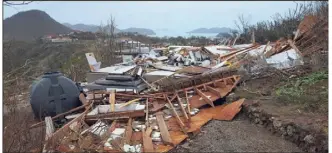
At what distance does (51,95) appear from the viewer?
287 inches

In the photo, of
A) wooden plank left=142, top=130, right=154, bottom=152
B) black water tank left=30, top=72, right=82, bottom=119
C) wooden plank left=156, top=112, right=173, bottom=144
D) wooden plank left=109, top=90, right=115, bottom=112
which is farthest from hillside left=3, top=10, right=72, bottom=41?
wooden plank left=156, top=112, right=173, bottom=144

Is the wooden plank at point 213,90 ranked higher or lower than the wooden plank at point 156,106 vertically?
higher

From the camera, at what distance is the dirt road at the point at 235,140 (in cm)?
554

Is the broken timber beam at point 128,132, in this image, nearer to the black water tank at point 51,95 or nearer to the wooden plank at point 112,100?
the wooden plank at point 112,100

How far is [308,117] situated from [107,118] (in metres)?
3.52

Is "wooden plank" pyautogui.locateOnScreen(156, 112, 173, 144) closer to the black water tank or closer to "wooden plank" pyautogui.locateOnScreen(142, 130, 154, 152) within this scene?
"wooden plank" pyautogui.locateOnScreen(142, 130, 154, 152)

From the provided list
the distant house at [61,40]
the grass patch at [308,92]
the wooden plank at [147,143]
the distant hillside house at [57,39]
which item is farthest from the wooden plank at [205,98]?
the distant house at [61,40]

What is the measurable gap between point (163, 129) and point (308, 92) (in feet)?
10.8

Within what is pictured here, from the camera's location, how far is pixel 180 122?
6477 millimetres

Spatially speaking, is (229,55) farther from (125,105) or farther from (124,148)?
(124,148)

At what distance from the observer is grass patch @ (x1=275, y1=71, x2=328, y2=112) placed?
6.66 m

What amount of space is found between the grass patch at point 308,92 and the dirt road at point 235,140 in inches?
40.7

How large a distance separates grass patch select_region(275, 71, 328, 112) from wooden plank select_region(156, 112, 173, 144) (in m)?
2.45

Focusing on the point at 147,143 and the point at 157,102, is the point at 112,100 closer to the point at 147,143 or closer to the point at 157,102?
the point at 157,102
